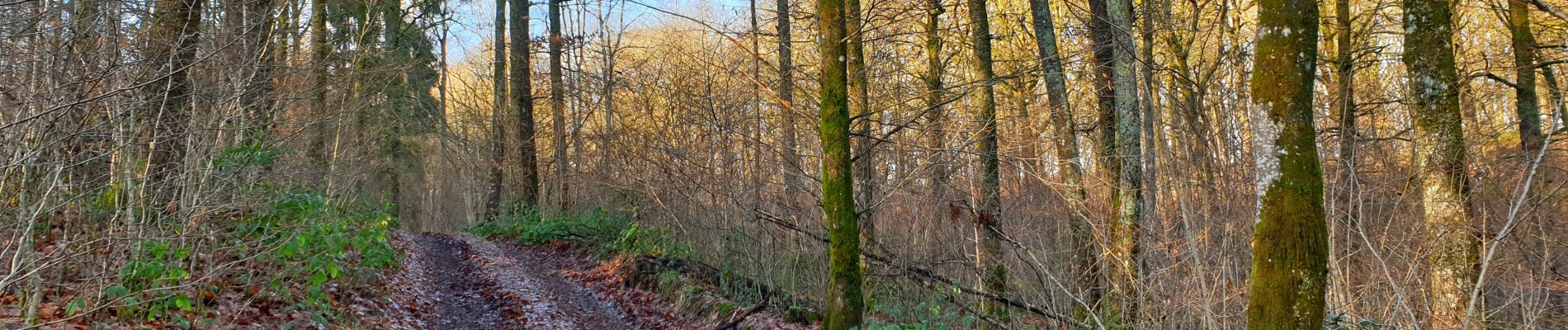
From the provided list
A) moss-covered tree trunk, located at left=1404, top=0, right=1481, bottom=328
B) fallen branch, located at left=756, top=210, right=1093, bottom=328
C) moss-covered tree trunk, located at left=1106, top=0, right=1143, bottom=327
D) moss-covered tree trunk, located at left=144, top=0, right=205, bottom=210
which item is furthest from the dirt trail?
moss-covered tree trunk, located at left=1404, top=0, right=1481, bottom=328

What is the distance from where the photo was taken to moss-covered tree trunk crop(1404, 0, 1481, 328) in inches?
267

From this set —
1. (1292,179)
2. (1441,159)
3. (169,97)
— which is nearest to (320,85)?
(169,97)

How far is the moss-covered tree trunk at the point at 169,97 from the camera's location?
5.68m

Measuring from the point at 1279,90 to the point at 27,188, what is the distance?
7.12 meters

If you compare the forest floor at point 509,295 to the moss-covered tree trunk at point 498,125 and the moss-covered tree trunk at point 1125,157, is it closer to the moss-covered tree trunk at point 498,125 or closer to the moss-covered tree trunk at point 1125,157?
the moss-covered tree trunk at point 1125,157

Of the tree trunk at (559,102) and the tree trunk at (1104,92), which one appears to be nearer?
the tree trunk at (1104,92)

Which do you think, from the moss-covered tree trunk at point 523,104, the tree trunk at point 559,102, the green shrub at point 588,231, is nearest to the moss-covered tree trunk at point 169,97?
the green shrub at point 588,231

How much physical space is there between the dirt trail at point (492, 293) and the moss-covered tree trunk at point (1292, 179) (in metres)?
6.15

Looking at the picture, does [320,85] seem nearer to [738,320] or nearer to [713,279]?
[713,279]

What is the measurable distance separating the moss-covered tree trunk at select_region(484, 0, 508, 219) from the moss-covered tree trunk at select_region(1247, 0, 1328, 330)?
16.7 m

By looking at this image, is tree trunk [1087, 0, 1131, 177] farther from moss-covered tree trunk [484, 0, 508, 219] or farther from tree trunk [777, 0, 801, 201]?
moss-covered tree trunk [484, 0, 508, 219]

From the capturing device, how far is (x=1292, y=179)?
4.21 metres

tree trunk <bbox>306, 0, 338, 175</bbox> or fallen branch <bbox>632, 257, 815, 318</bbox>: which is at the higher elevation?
tree trunk <bbox>306, 0, 338, 175</bbox>

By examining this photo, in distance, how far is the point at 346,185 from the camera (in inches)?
518
